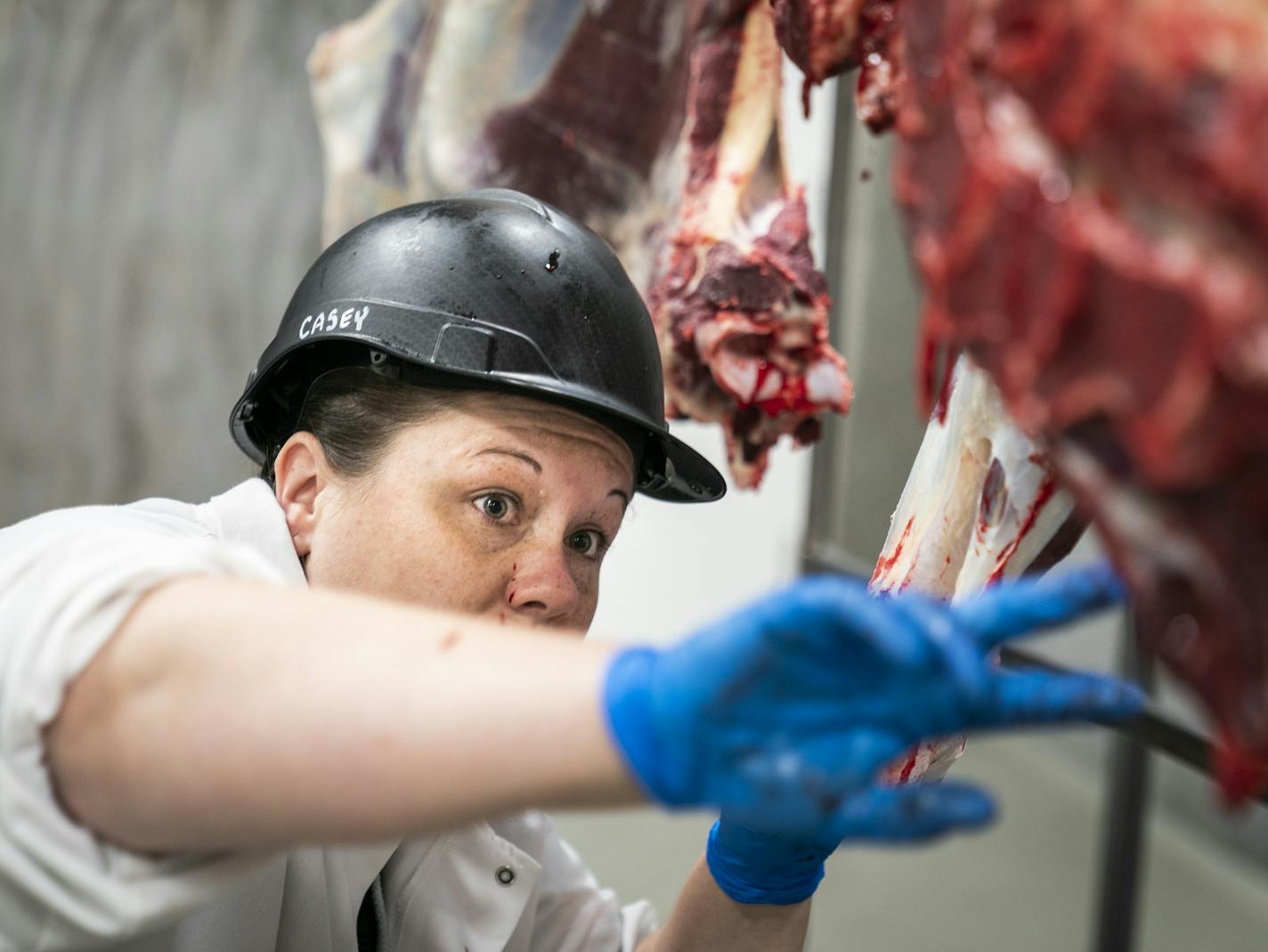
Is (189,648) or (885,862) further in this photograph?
(885,862)

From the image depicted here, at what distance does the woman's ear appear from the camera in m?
1.17

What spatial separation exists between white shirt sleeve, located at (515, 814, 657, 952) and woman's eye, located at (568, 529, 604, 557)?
487 millimetres

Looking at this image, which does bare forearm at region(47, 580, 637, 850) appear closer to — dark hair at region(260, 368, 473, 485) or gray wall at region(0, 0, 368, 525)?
dark hair at region(260, 368, 473, 485)

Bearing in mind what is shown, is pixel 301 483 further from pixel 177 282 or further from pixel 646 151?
pixel 177 282

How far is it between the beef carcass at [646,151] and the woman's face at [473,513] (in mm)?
370

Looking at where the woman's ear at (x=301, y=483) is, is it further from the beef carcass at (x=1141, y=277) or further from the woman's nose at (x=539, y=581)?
the beef carcass at (x=1141, y=277)

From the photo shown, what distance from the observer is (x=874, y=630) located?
1.74 ft

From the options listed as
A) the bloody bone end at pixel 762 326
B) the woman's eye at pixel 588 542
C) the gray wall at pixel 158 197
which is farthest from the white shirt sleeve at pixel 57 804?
the gray wall at pixel 158 197

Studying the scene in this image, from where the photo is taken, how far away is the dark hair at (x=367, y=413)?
45.1 inches

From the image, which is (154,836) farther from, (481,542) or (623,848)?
(623,848)

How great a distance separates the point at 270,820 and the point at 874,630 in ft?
1.09

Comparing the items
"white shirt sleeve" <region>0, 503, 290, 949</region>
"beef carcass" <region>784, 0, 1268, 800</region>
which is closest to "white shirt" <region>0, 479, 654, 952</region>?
"white shirt sleeve" <region>0, 503, 290, 949</region>

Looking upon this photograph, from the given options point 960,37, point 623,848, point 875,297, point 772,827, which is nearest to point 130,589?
point 960,37

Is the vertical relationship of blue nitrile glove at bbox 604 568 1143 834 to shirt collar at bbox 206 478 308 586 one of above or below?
above
